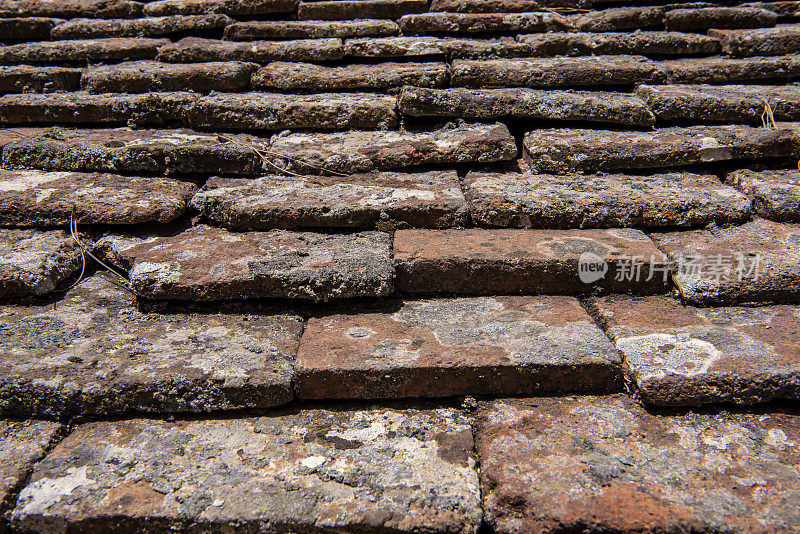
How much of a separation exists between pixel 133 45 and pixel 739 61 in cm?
270

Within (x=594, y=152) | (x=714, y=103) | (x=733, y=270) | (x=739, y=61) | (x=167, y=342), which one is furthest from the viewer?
(x=739, y=61)

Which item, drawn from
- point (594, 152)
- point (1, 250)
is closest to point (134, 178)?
point (1, 250)

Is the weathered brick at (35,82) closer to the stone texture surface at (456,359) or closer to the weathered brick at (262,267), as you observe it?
the weathered brick at (262,267)

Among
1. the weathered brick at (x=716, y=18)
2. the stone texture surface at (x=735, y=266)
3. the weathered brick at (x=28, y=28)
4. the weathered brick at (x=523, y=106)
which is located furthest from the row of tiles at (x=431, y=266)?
the weathered brick at (x=28, y=28)

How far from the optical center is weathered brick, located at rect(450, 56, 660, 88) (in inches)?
82.5

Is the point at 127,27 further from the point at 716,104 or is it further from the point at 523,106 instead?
the point at 716,104

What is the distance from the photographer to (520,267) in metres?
1.50

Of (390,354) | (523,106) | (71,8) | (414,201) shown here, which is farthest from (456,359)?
(71,8)

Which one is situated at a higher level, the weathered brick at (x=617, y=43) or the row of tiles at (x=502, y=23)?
the row of tiles at (x=502, y=23)

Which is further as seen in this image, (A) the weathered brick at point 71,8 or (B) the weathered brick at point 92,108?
(A) the weathered brick at point 71,8

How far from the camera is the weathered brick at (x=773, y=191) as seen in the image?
1.73 metres

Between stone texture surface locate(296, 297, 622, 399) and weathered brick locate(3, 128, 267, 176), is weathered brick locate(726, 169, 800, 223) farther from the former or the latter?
weathered brick locate(3, 128, 267, 176)

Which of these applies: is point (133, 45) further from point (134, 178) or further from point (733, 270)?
point (733, 270)

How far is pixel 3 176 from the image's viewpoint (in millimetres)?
1874
